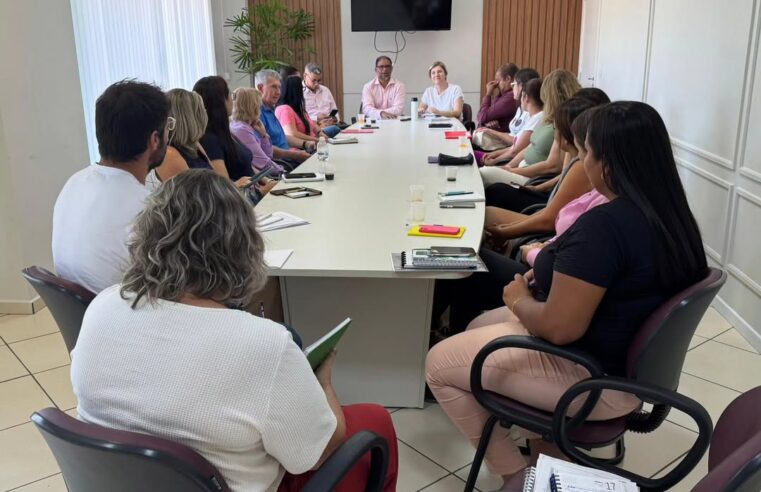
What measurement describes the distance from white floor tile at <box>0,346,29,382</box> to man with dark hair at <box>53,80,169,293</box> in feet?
4.64

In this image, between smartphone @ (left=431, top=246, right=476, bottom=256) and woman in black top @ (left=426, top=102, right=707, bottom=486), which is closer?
woman in black top @ (left=426, top=102, right=707, bottom=486)

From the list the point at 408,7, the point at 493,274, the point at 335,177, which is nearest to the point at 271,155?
the point at 335,177

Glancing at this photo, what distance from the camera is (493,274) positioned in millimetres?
2783

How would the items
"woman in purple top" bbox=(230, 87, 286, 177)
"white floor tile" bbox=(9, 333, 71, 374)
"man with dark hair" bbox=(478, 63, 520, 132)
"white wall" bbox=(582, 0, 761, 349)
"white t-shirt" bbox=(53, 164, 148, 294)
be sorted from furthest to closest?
"man with dark hair" bbox=(478, 63, 520, 132)
"woman in purple top" bbox=(230, 87, 286, 177)
"white wall" bbox=(582, 0, 761, 349)
"white floor tile" bbox=(9, 333, 71, 374)
"white t-shirt" bbox=(53, 164, 148, 294)

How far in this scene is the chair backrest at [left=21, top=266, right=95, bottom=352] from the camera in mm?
1748

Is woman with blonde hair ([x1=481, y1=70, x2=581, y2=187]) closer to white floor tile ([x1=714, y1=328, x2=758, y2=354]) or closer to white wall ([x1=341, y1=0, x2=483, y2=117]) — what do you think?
white floor tile ([x1=714, y1=328, x2=758, y2=354])

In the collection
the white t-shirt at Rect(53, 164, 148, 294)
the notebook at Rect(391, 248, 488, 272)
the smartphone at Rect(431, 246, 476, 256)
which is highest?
the white t-shirt at Rect(53, 164, 148, 294)

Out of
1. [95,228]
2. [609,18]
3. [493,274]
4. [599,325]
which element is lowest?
[493,274]

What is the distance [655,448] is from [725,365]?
899 millimetres

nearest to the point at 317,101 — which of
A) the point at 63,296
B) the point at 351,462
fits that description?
the point at 63,296

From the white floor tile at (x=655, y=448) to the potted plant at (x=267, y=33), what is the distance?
7.64m

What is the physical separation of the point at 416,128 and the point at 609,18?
8.51 ft

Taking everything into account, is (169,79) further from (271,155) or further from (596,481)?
(596,481)

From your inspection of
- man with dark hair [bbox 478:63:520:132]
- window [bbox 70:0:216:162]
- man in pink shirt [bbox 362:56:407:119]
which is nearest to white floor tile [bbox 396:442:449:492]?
window [bbox 70:0:216:162]
